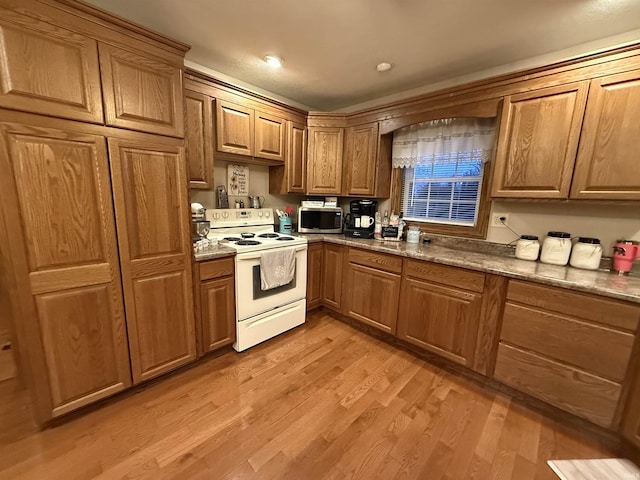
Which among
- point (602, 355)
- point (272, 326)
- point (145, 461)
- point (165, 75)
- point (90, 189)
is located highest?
point (165, 75)

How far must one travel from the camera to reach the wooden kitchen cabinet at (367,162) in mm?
2693

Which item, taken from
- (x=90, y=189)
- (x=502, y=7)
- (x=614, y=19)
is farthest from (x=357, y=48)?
(x=90, y=189)

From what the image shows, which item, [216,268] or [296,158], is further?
[296,158]

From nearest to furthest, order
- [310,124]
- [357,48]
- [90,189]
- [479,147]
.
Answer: [90,189], [357,48], [479,147], [310,124]

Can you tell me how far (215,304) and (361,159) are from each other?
6.65ft

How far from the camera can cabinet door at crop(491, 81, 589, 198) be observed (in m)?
1.64

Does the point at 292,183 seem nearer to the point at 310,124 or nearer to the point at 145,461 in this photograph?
the point at 310,124

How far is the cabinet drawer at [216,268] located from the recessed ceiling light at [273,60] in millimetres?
1668

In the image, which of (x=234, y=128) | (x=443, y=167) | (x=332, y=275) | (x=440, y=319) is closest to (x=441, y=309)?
(x=440, y=319)

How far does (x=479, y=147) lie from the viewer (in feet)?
7.33

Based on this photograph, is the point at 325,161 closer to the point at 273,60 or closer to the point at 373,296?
the point at 273,60

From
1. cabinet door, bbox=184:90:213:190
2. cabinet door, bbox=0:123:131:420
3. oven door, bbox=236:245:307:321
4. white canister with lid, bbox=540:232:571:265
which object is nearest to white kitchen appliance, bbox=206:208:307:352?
oven door, bbox=236:245:307:321

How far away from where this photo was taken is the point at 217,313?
2004mm

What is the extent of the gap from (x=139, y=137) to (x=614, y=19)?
114 inches
